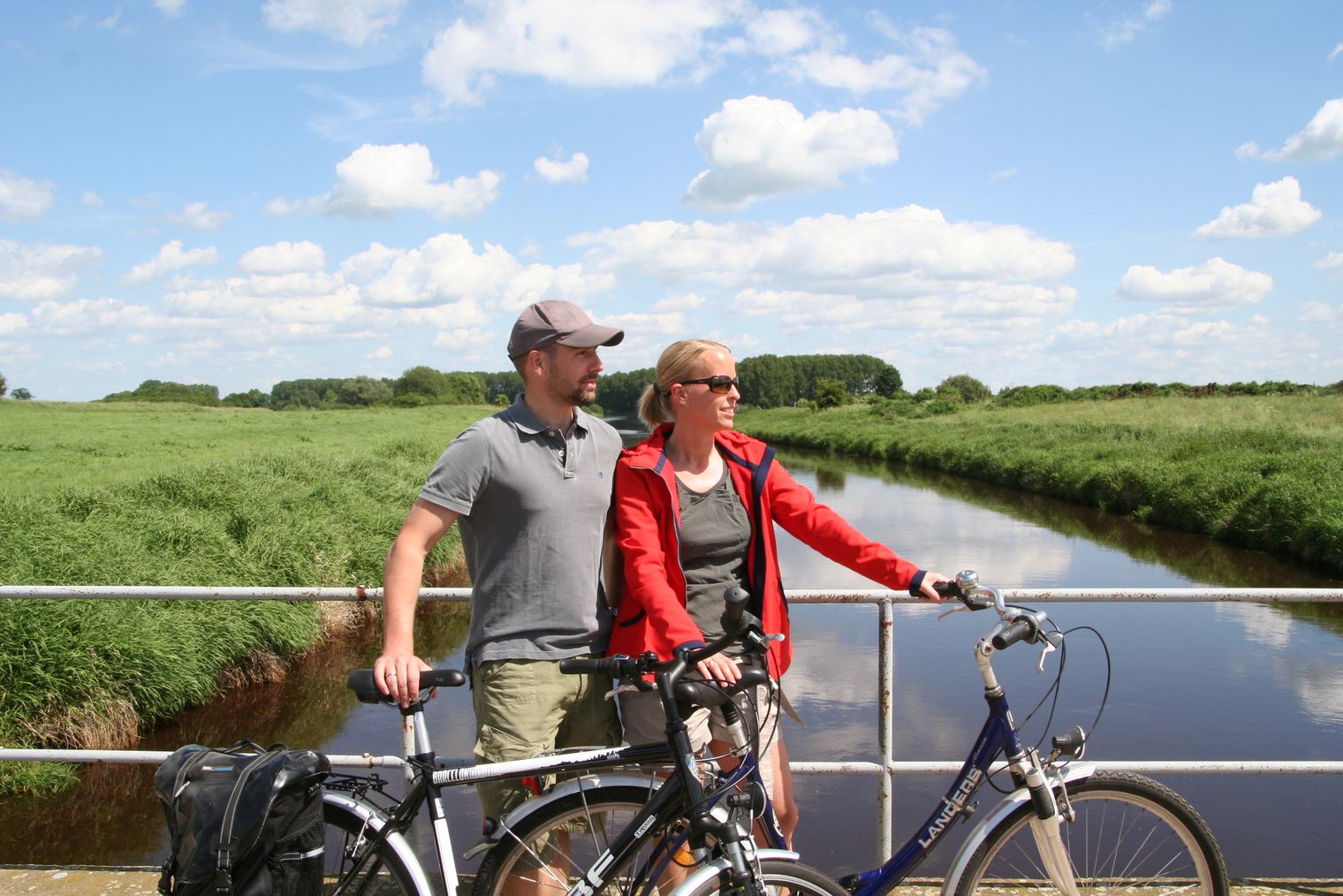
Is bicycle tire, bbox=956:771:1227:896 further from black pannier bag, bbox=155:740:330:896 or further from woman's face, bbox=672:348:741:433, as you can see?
black pannier bag, bbox=155:740:330:896

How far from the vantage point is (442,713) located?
9836mm

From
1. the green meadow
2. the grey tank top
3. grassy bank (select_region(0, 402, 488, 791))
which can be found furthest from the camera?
the green meadow

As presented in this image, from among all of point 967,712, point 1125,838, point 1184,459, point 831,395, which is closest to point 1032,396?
point 831,395

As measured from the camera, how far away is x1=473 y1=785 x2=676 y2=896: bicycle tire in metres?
2.39

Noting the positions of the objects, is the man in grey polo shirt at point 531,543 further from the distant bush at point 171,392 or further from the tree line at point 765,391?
the distant bush at point 171,392

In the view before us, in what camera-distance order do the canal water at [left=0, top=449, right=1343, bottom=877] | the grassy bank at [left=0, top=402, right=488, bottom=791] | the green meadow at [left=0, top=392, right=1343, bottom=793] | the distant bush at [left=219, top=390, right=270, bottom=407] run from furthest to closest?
the distant bush at [left=219, top=390, right=270, bottom=407] → the green meadow at [left=0, top=392, right=1343, bottom=793] → the grassy bank at [left=0, top=402, right=488, bottom=791] → the canal water at [left=0, top=449, right=1343, bottom=877]

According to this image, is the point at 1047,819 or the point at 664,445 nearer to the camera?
the point at 1047,819

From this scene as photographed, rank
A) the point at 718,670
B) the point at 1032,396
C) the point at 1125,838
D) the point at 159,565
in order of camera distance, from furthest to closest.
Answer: the point at 1032,396, the point at 159,565, the point at 1125,838, the point at 718,670

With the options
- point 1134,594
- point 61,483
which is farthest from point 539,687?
point 61,483

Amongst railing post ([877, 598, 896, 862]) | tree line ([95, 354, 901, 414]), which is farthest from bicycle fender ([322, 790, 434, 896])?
tree line ([95, 354, 901, 414])

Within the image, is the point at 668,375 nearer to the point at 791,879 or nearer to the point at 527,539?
the point at 527,539

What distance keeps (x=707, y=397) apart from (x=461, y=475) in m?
0.68

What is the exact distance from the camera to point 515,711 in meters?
2.55

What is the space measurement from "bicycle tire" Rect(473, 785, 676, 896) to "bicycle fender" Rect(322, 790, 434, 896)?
5.2 inches
